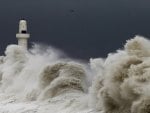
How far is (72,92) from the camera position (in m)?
22.4

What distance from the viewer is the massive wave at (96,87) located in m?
16.0

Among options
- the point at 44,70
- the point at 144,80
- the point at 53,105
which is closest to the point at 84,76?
the point at 44,70

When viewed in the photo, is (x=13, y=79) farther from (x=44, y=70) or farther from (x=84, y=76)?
(x=84, y=76)

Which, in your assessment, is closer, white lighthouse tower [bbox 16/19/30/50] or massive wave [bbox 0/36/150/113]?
massive wave [bbox 0/36/150/113]

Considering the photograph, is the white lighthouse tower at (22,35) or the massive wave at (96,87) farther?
the white lighthouse tower at (22,35)

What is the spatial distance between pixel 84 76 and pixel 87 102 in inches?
256

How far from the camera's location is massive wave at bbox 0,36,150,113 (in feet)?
52.4

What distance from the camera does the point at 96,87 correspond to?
1883 cm

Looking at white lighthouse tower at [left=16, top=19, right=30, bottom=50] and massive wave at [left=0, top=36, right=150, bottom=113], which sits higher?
white lighthouse tower at [left=16, top=19, right=30, bottom=50]

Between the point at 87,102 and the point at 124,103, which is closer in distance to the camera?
the point at 124,103

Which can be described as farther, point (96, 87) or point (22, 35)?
point (22, 35)

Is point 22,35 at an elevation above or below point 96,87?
above

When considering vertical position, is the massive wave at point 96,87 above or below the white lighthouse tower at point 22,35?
below

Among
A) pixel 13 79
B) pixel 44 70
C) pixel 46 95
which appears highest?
pixel 13 79
